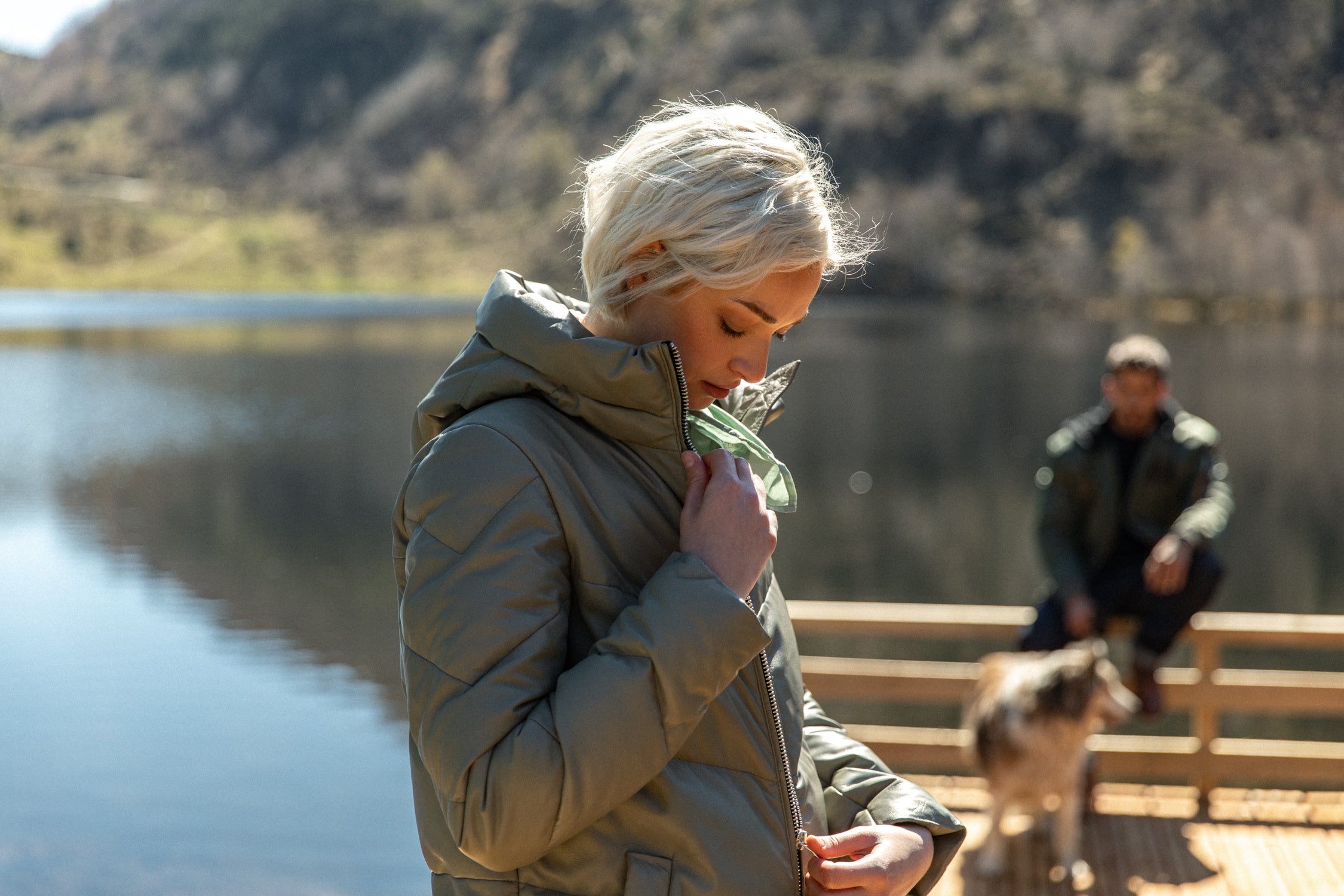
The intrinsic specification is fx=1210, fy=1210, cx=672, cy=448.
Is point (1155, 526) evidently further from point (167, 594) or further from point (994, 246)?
point (994, 246)

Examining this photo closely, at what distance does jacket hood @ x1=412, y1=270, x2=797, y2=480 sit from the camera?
116 centimetres

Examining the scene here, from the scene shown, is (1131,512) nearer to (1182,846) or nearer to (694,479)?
(1182,846)

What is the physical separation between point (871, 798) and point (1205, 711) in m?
3.73

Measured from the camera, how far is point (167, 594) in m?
17.2

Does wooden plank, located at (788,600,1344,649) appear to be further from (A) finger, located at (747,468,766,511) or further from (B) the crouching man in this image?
(A) finger, located at (747,468,766,511)

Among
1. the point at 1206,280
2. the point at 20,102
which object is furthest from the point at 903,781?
the point at 20,102

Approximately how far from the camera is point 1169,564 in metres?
4.31

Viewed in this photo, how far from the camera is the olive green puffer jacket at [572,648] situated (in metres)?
1.06

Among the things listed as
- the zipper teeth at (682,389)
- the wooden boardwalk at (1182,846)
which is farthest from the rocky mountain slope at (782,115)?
the zipper teeth at (682,389)

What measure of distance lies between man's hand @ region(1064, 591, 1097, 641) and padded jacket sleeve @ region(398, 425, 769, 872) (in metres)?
3.64

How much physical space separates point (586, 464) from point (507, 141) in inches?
5711

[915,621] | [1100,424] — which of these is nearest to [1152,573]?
[1100,424]

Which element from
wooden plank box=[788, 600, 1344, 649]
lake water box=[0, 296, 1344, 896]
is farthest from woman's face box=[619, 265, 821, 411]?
lake water box=[0, 296, 1344, 896]

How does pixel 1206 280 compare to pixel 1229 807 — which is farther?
pixel 1206 280
